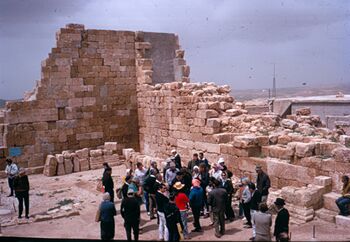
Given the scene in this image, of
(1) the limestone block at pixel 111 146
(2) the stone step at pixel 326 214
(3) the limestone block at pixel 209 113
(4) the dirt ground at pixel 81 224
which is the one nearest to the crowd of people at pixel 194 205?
(4) the dirt ground at pixel 81 224

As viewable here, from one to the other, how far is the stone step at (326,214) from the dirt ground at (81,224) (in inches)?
5.2

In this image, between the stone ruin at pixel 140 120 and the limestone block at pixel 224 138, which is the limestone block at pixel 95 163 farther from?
the limestone block at pixel 224 138

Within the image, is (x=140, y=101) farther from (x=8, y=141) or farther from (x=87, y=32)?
(x=8, y=141)

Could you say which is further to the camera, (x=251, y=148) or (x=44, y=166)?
(x=44, y=166)

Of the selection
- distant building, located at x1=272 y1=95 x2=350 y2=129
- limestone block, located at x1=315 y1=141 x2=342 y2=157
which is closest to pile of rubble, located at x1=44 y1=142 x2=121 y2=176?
limestone block, located at x1=315 y1=141 x2=342 y2=157

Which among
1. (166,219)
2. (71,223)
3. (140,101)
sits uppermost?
(140,101)

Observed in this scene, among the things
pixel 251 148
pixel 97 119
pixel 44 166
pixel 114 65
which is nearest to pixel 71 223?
pixel 251 148

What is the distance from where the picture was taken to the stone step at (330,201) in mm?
8288

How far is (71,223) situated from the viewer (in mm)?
9133

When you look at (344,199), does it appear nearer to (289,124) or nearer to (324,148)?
(324,148)

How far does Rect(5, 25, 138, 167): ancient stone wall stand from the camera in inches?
624

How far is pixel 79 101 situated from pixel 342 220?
40.4ft

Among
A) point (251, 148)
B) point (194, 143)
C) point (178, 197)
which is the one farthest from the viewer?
point (194, 143)

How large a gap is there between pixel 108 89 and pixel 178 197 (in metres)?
10.8
